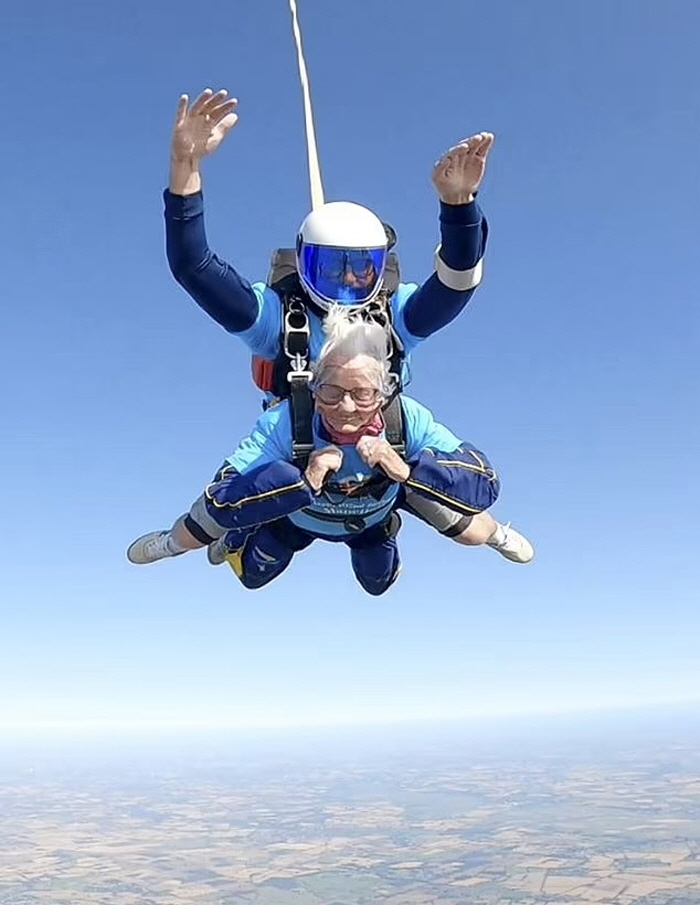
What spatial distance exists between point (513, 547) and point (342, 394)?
1.89 metres

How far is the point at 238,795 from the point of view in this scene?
14425cm

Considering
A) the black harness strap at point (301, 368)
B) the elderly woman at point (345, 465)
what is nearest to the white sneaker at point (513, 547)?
the elderly woman at point (345, 465)

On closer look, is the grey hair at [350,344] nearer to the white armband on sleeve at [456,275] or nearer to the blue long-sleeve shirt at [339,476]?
the blue long-sleeve shirt at [339,476]

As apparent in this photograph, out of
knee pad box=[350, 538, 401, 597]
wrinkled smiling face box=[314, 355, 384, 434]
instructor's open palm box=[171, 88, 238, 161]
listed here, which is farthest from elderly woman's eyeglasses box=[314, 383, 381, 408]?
knee pad box=[350, 538, 401, 597]

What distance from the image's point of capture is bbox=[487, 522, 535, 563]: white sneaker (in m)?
5.05

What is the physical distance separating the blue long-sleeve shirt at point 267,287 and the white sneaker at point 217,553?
1536 millimetres

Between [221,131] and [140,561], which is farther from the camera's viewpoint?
[140,561]

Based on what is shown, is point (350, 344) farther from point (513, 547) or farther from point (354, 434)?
point (513, 547)

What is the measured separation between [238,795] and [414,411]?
15306cm

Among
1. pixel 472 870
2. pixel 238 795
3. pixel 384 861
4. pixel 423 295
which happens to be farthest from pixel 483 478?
pixel 238 795

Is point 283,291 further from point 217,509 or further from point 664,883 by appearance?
point 664,883

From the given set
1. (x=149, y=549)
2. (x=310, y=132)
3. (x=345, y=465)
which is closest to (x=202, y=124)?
(x=310, y=132)

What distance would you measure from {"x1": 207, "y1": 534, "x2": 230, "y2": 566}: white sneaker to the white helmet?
6.25 ft

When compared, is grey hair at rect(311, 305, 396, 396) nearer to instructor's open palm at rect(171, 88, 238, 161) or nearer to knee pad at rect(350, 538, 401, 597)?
instructor's open palm at rect(171, 88, 238, 161)
